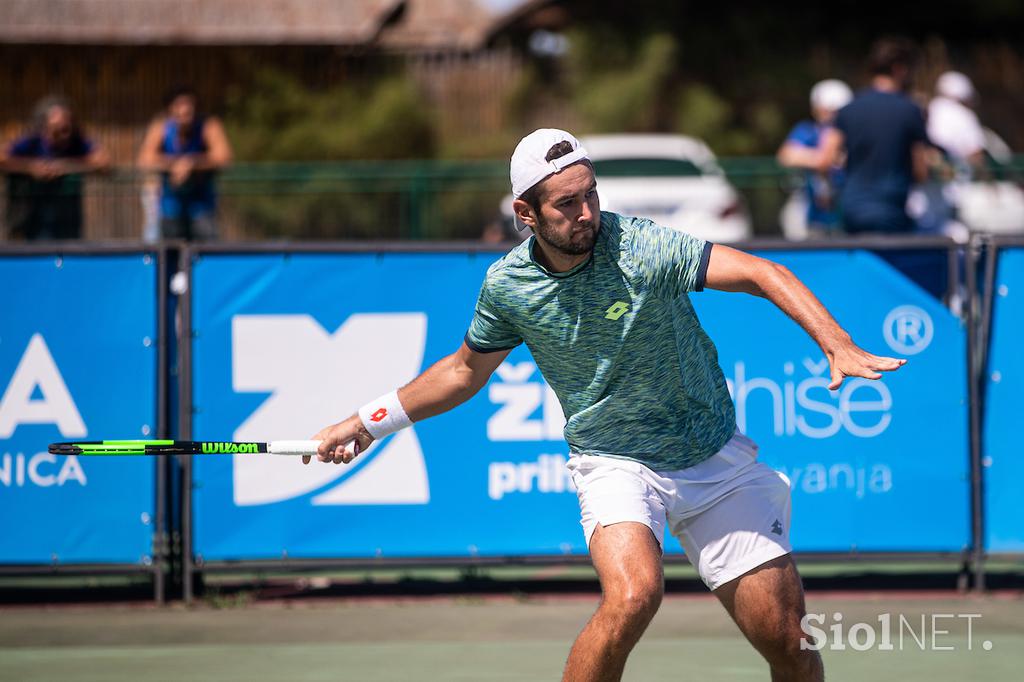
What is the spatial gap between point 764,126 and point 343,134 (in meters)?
6.46

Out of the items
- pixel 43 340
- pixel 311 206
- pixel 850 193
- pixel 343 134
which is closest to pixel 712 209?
pixel 311 206

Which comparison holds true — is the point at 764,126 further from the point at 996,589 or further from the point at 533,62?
the point at 996,589

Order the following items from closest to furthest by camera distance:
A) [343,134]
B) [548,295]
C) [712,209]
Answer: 1. [548,295]
2. [712,209]
3. [343,134]

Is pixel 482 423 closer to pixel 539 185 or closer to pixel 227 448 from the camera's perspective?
pixel 227 448

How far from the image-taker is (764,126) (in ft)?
→ 76.9

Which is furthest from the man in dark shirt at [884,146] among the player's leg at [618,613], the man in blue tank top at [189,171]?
the player's leg at [618,613]

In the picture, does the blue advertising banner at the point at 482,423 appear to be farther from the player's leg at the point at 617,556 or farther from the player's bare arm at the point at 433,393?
the player's leg at the point at 617,556

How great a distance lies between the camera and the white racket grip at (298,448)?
5.18 meters

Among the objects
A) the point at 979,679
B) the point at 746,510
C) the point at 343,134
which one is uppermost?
the point at 343,134

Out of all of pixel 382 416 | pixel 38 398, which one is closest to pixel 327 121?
pixel 38 398

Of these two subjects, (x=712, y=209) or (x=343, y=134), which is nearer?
(x=712, y=209)

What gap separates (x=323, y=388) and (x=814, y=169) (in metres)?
5.56

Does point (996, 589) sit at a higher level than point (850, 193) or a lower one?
lower

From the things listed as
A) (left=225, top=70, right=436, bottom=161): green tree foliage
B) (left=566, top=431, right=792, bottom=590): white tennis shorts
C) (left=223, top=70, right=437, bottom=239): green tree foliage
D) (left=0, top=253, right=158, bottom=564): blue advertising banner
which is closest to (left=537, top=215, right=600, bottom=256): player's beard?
(left=566, top=431, right=792, bottom=590): white tennis shorts
